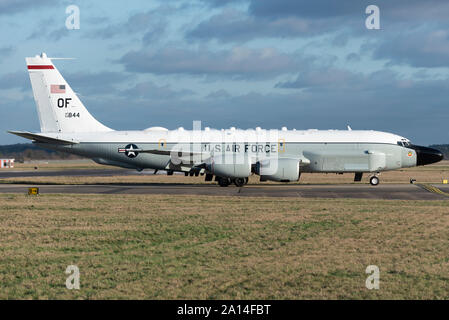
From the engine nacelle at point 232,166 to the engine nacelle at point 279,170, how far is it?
1302 mm

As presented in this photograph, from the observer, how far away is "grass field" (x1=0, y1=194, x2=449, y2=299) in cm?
1092

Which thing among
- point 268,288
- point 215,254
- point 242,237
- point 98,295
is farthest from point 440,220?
point 98,295

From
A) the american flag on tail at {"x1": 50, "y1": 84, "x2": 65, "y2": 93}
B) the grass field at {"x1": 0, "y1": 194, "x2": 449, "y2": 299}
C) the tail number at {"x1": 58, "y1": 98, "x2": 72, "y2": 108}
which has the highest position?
the american flag on tail at {"x1": 50, "y1": 84, "x2": 65, "y2": 93}

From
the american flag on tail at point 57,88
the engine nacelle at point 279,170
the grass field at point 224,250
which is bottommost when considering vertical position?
the grass field at point 224,250

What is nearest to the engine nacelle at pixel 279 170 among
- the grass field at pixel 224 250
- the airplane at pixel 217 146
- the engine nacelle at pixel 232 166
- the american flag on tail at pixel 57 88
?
the airplane at pixel 217 146

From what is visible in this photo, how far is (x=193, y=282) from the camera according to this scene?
11445mm

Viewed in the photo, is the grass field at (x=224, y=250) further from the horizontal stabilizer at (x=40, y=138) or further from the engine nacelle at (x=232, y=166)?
the horizontal stabilizer at (x=40, y=138)

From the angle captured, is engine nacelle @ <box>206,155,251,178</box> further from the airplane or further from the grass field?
the grass field

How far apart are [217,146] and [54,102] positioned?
50.7ft

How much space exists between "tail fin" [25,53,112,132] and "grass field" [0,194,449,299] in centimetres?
2038

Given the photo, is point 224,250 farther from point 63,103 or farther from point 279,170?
point 63,103

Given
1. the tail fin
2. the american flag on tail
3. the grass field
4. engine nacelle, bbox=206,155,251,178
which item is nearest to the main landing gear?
engine nacelle, bbox=206,155,251,178

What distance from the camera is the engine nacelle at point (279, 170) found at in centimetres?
4022
